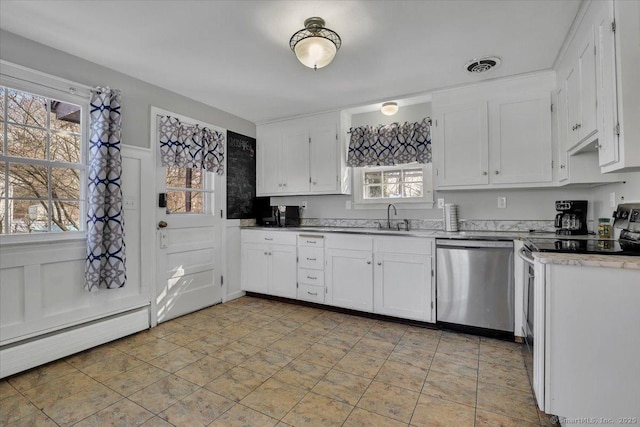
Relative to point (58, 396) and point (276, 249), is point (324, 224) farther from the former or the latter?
point (58, 396)

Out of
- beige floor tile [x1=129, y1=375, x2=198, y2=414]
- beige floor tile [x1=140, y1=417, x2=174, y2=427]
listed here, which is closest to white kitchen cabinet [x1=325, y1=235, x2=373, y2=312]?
beige floor tile [x1=129, y1=375, x2=198, y2=414]

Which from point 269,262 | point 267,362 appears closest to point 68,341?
point 267,362

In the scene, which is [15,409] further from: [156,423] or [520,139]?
[520,139]

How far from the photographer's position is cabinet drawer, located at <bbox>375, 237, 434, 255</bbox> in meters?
2.88

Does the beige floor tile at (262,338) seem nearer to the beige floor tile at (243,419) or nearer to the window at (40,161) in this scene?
the beige floor tile at (243,419)

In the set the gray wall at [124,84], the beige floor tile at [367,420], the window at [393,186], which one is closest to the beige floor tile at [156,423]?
the beige floor tile at [367,420]

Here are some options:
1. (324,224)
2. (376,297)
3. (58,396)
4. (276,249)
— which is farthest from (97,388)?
(324,224)

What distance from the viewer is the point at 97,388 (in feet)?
6.48

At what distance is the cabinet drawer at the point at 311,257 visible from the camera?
11.3 feet

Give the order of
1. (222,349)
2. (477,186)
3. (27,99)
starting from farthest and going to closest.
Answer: (477,186)
(222,349)
(27,99)

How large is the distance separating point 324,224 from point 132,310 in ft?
7.70

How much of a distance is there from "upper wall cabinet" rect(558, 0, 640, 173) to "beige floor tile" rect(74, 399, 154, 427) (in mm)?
2789

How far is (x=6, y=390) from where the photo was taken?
197 cm

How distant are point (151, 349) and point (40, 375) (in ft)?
2.26
